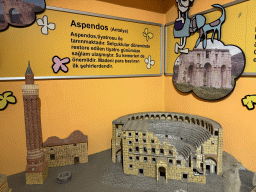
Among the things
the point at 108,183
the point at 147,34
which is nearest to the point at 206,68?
the point at 147,34

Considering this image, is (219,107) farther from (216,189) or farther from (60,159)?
(60,159)

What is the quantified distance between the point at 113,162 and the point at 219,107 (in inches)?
220

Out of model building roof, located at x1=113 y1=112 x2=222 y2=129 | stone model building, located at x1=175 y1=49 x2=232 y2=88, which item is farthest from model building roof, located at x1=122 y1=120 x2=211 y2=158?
stone model building, located at x1=175 y1=49 x2=232 y2=88

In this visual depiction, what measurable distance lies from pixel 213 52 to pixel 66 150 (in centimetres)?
804

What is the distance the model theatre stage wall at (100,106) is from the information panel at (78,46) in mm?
84

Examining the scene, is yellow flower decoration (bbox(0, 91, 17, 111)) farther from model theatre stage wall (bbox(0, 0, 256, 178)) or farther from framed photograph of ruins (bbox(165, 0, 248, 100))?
framed photograph of ruins (bbox(165, 0, 248, 100))

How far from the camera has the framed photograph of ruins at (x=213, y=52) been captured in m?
7.52

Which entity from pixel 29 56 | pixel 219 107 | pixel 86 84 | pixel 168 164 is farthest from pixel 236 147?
pixel 29 56

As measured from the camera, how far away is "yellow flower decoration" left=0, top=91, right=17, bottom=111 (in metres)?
7.34

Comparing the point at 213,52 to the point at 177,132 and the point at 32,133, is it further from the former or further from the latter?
the point at 32,133

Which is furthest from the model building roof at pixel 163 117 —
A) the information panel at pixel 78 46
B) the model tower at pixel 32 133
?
the model tower at pixel 32 133

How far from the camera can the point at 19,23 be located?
23.9 ft

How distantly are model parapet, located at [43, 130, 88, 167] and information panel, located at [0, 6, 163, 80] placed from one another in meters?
2.82

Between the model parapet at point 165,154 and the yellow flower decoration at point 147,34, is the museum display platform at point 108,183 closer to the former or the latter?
the model parapet at point 165,154
